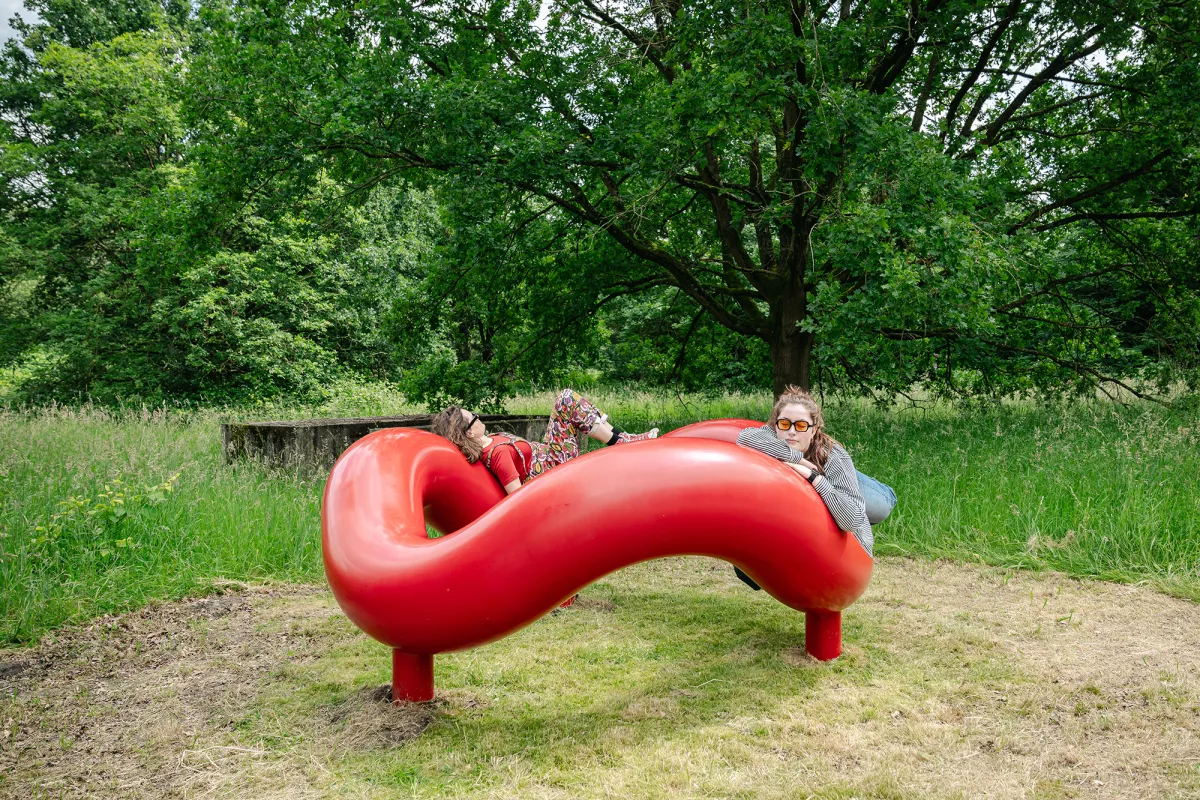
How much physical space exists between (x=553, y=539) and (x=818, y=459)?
5.25ft

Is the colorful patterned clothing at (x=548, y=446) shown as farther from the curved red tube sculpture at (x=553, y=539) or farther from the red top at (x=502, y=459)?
the curved red tube sculpture at (x=553, y=539)

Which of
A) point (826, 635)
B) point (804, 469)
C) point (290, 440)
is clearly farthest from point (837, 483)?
point (290, 440)

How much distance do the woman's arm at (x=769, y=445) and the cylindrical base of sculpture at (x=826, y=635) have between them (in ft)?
2.72

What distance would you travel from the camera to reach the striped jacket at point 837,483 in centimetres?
362

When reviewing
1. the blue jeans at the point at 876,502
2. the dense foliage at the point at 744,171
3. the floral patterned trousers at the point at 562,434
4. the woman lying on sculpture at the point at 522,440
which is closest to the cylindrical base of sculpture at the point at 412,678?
the woman lying on sculpture at the point at 522,440

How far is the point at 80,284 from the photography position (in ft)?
56.3

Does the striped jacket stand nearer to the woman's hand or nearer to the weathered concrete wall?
the woman's hand

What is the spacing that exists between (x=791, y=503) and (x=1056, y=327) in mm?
8709

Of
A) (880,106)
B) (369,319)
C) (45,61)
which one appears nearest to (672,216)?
(880,106)

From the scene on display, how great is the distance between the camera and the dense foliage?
674 centimetres

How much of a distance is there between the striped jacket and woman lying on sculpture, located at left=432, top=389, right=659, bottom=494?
67 cm

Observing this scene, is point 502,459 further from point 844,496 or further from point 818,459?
point 844,496

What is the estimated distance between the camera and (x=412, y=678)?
3414 mm

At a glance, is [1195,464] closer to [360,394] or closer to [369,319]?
[360,394]
